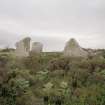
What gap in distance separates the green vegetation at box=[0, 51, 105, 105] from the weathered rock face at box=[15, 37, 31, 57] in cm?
515

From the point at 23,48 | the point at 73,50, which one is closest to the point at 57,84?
the point at 73,50

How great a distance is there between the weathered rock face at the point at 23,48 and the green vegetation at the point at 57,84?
16.9 feet

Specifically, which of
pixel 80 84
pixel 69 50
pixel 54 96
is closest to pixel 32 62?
pixel 69 50

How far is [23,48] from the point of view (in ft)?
104

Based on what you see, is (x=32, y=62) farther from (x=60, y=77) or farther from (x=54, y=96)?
(x=54, y=96)

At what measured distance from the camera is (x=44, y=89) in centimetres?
1823

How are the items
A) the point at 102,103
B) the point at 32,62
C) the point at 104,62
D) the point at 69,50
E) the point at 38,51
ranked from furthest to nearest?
the point at 38,51 < the point at 69,50 < the point at 32,62 < the point at 104,62 < the point at 102,103

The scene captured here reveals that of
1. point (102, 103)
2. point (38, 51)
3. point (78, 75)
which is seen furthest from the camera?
point (38, 51)

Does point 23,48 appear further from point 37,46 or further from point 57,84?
point 57,84

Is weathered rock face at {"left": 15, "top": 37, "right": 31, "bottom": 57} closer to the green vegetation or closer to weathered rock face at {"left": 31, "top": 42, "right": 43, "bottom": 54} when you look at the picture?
weathered rock face at {"left": 31, "top": 42, "right": 43, "bottom": 54}

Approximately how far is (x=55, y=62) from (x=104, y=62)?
339cm

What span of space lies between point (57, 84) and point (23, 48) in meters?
12.4

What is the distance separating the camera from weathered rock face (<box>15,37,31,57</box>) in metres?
30.8

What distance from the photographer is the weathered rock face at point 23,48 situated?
30750mm
